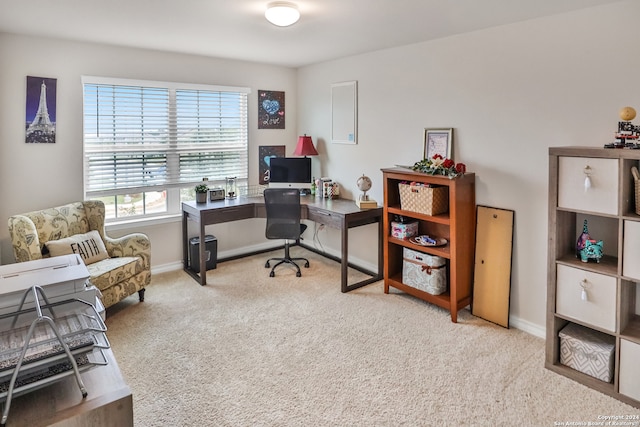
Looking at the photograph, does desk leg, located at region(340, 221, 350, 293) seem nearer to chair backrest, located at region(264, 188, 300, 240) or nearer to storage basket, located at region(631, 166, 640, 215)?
chair backrest, located at region(264, 188, 300, 240)

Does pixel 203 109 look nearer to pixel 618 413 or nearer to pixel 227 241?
pixel 227 241

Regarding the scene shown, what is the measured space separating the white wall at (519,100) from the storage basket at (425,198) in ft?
0.94

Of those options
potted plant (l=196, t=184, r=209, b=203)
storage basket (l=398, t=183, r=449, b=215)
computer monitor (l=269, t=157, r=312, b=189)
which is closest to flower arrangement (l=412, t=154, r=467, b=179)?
storage basket (l=398, t=183, r=449, b=215)

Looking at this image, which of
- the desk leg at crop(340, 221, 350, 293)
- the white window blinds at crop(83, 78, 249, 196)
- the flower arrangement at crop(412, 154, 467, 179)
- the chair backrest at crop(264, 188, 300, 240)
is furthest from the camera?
the chair backrest at crop(264, 188, 300, 240)

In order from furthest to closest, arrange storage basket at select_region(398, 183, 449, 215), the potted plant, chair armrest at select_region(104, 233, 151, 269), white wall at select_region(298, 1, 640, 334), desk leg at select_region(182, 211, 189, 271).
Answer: desk leg at select_region(182, 211, 189, 271)
the potted plant
chair armrest at select_region(104, 233, 151, 269)
storage basket at select_region(398, 183, 449, 215)
white wall at select_region(298, 1, 640, 334)

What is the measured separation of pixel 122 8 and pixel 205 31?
2.42ft

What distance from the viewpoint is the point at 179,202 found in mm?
4641

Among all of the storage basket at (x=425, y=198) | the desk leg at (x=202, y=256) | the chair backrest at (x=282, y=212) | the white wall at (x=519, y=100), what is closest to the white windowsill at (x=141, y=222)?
the desk leg at (x=202, y=256)

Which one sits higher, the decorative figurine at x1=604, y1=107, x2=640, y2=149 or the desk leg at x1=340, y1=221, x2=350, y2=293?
the decorative figurine at x1=604, y1=107, x2=640, y2=149

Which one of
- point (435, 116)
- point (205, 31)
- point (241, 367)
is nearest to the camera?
point (241, 367)

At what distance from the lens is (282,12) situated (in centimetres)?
271

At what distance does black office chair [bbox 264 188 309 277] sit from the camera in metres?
4.30

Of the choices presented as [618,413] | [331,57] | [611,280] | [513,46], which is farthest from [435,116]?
[618,413]

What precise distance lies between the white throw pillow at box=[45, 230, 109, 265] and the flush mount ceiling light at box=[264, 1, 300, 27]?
94.2 inches
